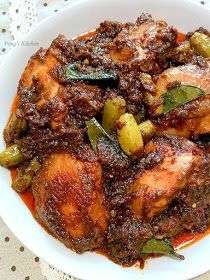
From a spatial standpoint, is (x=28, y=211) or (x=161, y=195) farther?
(x=28, y=211)

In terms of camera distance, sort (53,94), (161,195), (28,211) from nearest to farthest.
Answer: (161,195) → (53,94) → (28,211)

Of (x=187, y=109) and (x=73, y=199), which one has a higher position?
(x=187, y=109)

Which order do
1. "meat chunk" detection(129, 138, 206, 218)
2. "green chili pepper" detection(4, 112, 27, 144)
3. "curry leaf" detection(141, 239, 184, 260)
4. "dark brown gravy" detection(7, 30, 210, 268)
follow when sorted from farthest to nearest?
1. "dark brown gravy" detection(7, 30, 210, 268)
2. "green chili pepper" detection(4, 112, 27, 144)
3. "curry leaf" detection(141, 239, 184, 260)
4. "meat chunk" detection(129, 138, 206, 218)

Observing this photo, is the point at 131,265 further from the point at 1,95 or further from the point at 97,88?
the point at 1,95

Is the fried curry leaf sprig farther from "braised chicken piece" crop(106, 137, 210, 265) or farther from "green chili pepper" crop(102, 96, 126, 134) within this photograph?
"braised chicken piece" crop(106, 137, 210, 265)

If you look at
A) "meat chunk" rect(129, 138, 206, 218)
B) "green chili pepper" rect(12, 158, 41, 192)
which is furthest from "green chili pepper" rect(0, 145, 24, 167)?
"meat chunk" rect(129, 138, 206, 218)

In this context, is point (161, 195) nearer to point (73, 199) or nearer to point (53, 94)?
point (73, 199)

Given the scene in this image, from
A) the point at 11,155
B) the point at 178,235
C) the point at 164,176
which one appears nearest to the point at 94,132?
the point at 164,176

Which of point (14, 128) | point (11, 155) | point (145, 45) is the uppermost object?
point (145, 45)
